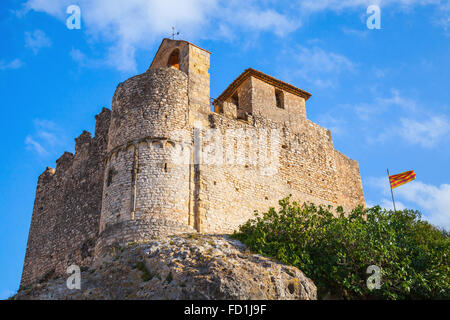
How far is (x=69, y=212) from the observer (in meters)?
20.5

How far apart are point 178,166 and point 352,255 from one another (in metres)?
6.24

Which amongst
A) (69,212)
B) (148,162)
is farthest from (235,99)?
(69,212)

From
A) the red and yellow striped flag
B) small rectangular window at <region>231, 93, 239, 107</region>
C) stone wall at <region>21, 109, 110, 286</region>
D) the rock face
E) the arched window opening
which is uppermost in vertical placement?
the arched window opening

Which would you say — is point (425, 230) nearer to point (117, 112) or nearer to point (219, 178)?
point (219, 178)

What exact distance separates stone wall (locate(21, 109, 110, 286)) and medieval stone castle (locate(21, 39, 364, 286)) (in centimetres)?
6

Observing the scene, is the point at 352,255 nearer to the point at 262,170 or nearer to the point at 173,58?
the point at 262,170

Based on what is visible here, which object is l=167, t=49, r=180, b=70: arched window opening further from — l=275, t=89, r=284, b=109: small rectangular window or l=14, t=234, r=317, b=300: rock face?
l=14, t=234, r=317, b=300: rock face

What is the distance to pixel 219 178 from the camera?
17.2m

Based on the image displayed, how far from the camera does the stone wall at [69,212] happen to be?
62.3 feet

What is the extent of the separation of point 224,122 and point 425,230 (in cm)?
841

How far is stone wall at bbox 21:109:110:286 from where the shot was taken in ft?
62.3

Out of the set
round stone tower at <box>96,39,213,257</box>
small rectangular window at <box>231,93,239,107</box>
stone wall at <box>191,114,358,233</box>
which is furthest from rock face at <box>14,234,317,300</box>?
small rectangular window at <box>231,93,239,107</box>
